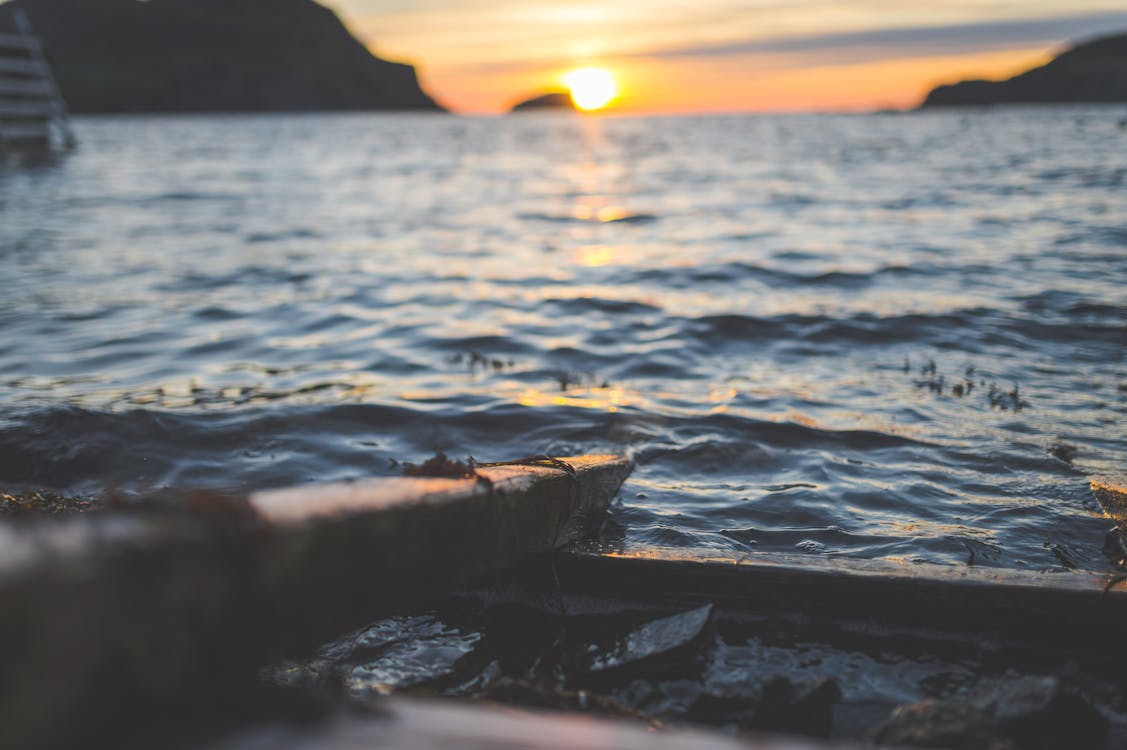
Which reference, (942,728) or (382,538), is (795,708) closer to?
(942,728)

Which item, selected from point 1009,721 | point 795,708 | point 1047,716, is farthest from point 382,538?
point 1047,716

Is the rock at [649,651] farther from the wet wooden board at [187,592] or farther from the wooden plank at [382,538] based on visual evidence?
the wet wooden board at [187,592]

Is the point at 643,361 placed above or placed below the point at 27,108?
below

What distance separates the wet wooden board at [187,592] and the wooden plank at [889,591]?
158 cm

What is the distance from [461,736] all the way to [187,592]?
0.77 metres

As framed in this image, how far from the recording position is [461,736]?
1.93 m

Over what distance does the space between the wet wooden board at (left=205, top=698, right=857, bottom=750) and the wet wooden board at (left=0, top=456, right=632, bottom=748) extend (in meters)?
0.20

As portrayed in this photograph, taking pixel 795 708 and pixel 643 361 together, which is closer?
pixel 795 708

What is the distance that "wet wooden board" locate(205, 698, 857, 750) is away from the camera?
1896 mm

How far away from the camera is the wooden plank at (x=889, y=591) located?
370 centimetres

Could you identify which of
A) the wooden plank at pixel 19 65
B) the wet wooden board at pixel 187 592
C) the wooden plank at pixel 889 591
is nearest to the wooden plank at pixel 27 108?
the wooden plank at pixel 19 65

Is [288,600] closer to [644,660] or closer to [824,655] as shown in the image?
[644,660]

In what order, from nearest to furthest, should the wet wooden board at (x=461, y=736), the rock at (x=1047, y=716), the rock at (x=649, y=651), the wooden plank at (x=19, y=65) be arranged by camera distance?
the wet wooden board at (x=461, y=736) < the rock at (x=1047, y=716) < the rock at (x=649, y=651) < the wooden plank at (x=19, y=65)

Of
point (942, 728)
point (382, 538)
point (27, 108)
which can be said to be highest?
point (27, 108)
